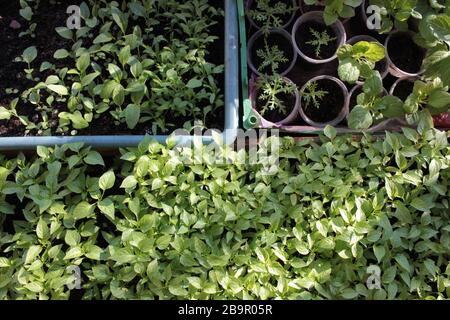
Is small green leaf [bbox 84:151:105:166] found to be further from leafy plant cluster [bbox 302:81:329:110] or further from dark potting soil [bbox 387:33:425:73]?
dark potting soil [bbox 387:33:425:73]

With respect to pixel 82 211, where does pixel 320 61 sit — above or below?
above

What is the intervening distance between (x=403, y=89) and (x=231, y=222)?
804 mm

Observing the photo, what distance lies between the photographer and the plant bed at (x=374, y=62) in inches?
73.9

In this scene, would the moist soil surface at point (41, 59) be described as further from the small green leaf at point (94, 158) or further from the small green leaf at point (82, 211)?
the small green leaf at point (82, 211)

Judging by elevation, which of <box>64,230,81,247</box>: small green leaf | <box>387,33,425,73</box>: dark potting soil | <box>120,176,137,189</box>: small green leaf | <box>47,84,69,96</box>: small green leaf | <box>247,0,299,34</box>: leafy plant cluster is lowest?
<box>64,230,81,247</box>: small green leaf

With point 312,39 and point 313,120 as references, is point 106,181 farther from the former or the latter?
point 312,39

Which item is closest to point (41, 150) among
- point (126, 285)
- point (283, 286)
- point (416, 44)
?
point (126, 285)

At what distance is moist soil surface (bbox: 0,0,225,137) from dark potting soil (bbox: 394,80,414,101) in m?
0.62

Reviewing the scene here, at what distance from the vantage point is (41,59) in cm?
207

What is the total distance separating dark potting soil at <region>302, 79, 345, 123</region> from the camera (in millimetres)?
2018

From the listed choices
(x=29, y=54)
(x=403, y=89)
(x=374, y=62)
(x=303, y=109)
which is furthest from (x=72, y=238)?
(x=403, y=89)

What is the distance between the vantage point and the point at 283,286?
5.50 feet

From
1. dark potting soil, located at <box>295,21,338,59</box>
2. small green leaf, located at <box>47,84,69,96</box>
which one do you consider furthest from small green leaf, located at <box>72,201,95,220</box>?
dark potting soil, located at <box>295,21,338,59</box>
